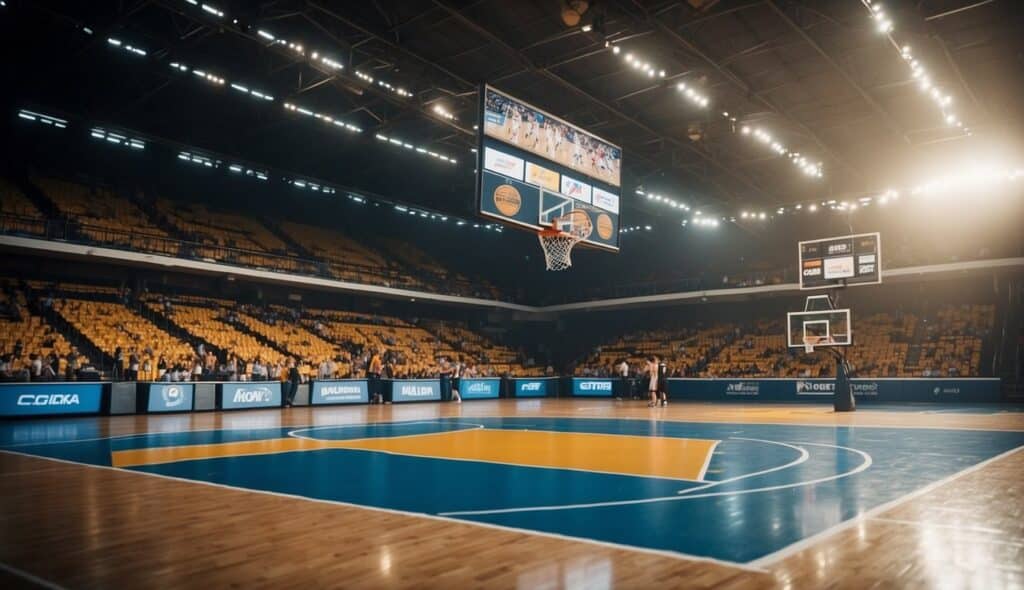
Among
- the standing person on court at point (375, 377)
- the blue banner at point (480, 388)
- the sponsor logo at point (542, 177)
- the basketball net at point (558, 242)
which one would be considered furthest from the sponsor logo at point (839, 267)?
the standing person on court at point (375, 377)

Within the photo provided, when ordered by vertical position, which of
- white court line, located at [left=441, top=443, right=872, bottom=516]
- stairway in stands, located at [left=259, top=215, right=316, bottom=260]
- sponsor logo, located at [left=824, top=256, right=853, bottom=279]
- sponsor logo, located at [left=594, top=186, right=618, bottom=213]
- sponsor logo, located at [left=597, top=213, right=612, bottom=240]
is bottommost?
white court line, located at [left=441, top=443, right=872, bottom=516]

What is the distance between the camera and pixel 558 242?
15781mm

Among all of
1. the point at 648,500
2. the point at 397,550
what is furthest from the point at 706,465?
the point at 397,550

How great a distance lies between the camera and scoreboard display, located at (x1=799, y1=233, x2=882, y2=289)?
18125 mm

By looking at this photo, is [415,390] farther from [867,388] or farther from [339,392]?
[867,388]

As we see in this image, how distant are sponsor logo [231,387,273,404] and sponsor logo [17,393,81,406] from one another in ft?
14.0

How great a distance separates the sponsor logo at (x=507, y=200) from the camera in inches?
548

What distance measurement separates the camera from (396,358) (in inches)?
1115

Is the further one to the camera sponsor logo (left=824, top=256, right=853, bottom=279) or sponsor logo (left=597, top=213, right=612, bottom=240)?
sponsor logo (left=824, top=256, right=853, bottom=279)

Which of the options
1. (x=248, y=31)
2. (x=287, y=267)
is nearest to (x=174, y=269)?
(x=287, y=267)

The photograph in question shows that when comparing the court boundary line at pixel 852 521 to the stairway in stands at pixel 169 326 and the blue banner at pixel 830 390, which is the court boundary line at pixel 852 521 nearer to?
the blue banner at pixel 830 390

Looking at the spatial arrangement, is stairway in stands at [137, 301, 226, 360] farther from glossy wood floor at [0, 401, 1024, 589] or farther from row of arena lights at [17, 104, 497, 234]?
glossy wood floor at [0, 401, 1024, 589]

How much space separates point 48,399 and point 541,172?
13349mm

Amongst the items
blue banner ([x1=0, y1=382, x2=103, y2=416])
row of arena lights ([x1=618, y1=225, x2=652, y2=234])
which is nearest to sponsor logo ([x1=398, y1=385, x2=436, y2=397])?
blue banner ([x1=0, y1=382, x2=103, y2=416])
